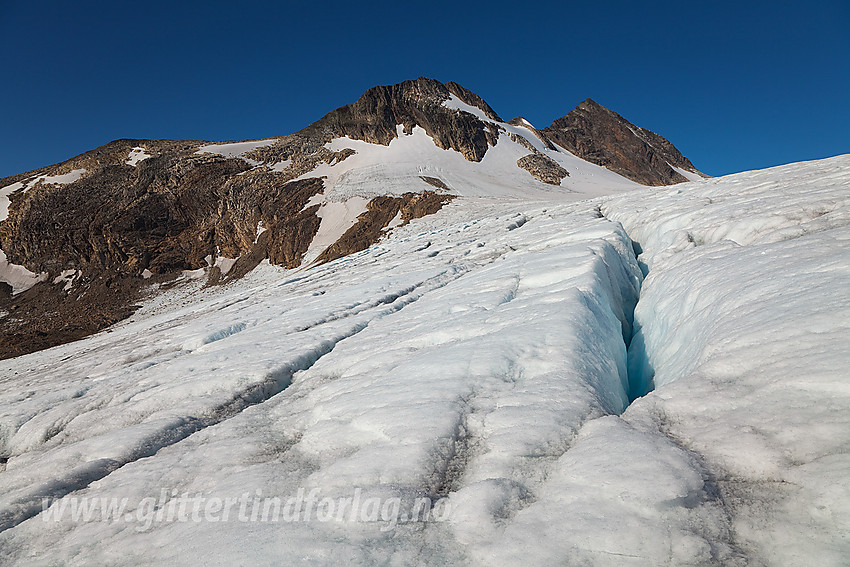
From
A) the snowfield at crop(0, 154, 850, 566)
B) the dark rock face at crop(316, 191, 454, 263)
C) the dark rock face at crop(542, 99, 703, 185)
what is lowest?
the snowfield at crop(0, 154, 850, 566)

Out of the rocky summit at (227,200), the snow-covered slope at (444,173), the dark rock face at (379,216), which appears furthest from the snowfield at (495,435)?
the snow-covered slope at (444,173)

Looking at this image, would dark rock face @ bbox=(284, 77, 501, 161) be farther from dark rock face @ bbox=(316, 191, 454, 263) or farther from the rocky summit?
dark rock face @ bbox=(316, 191, 454, 263)

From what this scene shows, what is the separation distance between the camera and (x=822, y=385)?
267 centimetres

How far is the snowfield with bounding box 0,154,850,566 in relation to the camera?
2279 mm

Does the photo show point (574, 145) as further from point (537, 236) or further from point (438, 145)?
point (537, 236)

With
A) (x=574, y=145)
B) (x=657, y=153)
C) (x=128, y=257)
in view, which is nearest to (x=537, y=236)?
(x=128, y=257)

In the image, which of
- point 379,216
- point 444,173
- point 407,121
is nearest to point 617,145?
point 407,121

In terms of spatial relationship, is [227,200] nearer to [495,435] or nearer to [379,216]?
[379,216]

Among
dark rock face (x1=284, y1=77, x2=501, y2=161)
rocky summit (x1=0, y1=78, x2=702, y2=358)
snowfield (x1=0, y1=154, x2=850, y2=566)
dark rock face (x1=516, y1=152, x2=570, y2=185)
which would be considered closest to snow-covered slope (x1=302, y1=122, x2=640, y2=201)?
rocky summit (x1=0, y1=78, x2=702, y2=358)

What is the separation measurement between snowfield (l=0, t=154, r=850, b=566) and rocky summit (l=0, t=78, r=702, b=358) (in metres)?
29.6

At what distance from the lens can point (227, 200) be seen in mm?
50531

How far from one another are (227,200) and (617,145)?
85366 millimetres

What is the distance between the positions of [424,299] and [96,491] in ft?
20.2

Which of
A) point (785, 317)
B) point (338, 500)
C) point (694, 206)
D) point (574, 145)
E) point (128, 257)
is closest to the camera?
point (338, 500)
